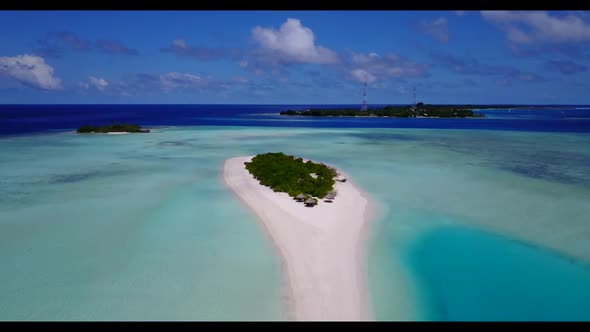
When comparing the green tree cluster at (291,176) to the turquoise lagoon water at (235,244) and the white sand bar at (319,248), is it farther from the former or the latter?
the turquoise lagoon water at (235,244)

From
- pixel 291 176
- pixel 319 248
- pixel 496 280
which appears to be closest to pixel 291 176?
pixel 291 176

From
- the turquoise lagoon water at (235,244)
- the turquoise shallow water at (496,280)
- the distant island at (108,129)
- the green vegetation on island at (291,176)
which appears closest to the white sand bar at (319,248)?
the turquoise lagoon water at (235,244)

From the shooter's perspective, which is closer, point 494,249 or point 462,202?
point 494,249

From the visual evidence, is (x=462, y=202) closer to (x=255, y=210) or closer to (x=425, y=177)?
(x=425, y=177)

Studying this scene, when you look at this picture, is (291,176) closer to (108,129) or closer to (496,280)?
(496,280)

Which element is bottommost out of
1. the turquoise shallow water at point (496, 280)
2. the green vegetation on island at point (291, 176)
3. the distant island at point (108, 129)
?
the turquoise shallow water at point (496, 280)

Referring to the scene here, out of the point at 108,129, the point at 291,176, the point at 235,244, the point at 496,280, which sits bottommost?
the point at 496,280
